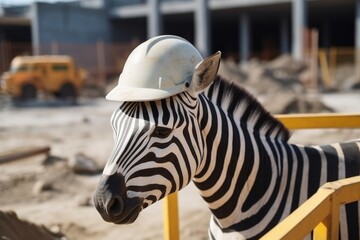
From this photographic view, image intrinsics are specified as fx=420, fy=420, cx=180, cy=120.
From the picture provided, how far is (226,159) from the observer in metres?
2.07

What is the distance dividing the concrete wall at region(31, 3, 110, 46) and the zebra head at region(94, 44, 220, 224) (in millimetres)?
28086

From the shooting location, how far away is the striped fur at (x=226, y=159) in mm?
1769

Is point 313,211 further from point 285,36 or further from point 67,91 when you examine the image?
point 285,36

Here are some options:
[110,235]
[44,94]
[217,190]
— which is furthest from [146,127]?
[44,94]

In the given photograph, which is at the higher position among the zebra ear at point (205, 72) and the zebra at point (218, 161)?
the zebra ear at point (205, 72)

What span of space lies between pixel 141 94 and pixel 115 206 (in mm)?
470

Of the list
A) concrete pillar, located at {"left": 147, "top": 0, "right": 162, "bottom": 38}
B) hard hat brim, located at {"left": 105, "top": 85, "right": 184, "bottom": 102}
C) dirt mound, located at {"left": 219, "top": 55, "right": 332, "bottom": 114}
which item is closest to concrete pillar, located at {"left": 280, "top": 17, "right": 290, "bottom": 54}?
dirt mound, located at {"left": 219, "top": 55, "right": 332, "bottom": 114}

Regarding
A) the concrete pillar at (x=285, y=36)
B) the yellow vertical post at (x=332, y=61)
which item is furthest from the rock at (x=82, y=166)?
the concrete pillar at (x=285, y=36)

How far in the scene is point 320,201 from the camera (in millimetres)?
1579

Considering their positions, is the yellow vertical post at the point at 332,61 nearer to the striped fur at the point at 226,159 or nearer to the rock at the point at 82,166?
the rock at the point at 82,166

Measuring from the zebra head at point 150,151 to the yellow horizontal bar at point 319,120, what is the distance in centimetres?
114

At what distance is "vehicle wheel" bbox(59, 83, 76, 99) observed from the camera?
784 inches

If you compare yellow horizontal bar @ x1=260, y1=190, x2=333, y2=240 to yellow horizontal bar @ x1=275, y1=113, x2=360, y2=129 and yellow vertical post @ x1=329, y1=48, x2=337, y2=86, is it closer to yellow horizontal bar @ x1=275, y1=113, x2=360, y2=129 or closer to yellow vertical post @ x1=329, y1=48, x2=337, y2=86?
yellow horizontal bar @ x1=275, y1=113, x2=360, y2=129

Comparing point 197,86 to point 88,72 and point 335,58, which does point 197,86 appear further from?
point 88,72
